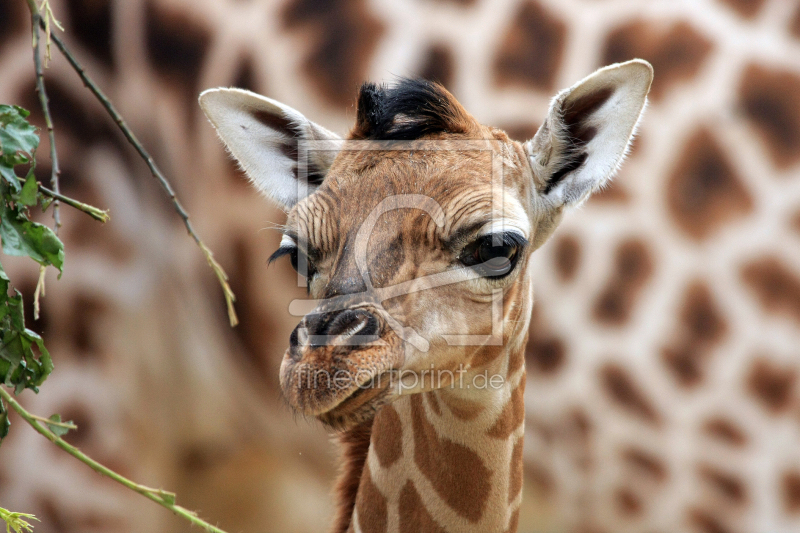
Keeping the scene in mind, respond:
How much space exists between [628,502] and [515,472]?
181 centimetres

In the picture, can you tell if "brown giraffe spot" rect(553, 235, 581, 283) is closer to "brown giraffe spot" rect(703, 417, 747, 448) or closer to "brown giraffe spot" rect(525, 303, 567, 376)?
"brown giraffe spot" rect(525, 303, 567, 376)

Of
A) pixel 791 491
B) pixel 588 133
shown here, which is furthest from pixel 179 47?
pixel 791 491

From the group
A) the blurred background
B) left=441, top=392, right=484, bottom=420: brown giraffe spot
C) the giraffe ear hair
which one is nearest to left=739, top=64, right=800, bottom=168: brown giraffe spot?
the blurred background

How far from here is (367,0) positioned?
4223mm

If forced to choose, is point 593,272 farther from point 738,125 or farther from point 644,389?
point 738,125

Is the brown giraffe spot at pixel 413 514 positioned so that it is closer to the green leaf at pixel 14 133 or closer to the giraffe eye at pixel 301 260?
the giraffe eye at pixel 301 260

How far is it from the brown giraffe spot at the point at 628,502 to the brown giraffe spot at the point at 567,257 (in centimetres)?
119

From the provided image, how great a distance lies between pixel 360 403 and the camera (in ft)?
6.77

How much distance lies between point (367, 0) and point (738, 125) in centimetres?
210

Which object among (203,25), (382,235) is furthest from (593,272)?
(203,25)

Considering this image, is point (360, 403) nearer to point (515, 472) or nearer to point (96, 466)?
point (96, 466)

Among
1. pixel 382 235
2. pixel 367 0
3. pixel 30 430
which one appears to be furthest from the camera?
pixel 367 0

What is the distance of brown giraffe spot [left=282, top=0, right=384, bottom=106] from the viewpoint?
4180 millimetres

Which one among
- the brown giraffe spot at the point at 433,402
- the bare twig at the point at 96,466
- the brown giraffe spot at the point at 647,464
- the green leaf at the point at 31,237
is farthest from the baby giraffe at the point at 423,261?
the brown giraffe spot at the point at 647,464
